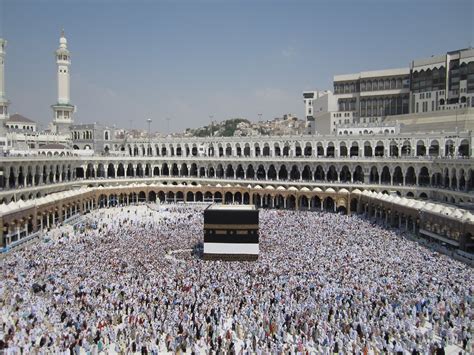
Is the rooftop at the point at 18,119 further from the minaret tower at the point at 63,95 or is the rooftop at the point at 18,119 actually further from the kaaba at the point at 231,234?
the kaaba at the point at 231,234

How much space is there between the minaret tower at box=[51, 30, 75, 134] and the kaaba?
35.0 meters

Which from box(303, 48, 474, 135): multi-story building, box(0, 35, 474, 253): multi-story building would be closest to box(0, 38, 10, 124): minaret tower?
box(0, 35, 474, 253): multi-story building

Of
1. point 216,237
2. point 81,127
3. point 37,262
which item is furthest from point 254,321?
point 81,127

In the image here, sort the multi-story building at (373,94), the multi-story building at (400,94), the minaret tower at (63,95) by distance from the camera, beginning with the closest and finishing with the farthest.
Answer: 1. the multi-story building at (400,94)
2. the minaret tower at (63,95)
3. the multi-story building at (373,94)

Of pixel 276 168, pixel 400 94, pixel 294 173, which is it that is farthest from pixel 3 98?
pixel 400 94

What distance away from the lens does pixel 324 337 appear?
11.7 metres

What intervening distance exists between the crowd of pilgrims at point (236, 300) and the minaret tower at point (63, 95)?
31742 millimetres

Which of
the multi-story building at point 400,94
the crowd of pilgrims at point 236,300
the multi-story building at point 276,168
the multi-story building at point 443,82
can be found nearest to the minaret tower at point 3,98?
the multi-story building at point 276,168

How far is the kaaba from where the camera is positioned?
68.2 feet

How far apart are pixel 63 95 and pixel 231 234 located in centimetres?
3642

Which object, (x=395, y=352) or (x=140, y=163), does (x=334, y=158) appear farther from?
(x=395, y=352)

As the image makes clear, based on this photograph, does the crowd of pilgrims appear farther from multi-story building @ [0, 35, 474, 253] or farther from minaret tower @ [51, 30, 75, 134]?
minaret tower @ [51, 30, 75, 134]

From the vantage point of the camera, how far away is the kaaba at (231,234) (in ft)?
68.2

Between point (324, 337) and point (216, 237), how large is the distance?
9.93 meters
